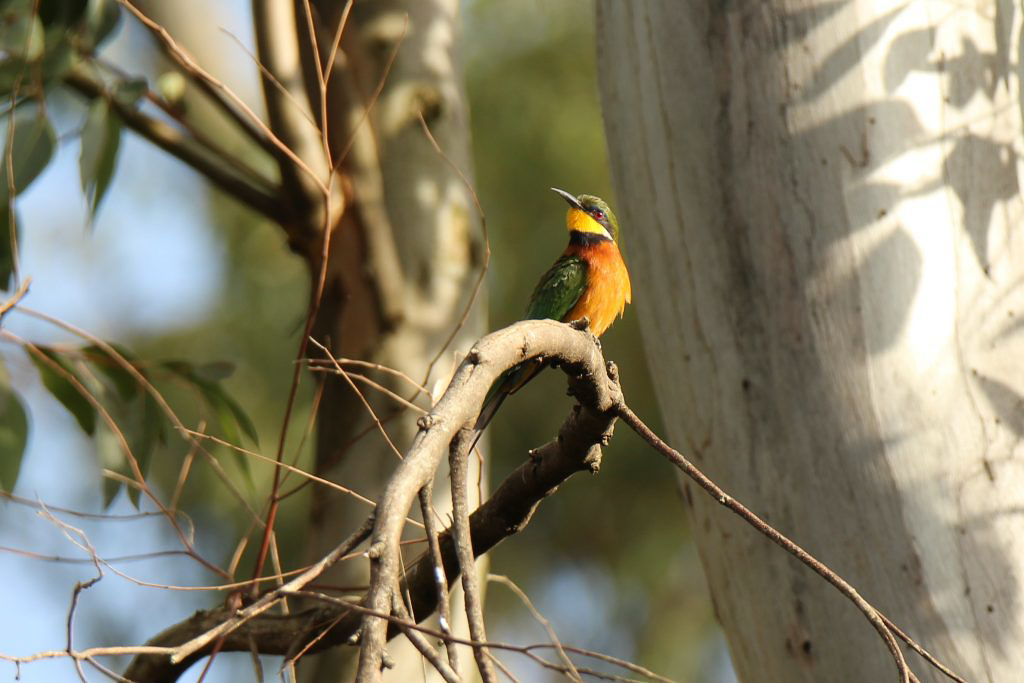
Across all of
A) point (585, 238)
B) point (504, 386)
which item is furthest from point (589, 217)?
point (504, 386)

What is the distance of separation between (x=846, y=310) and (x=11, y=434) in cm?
189

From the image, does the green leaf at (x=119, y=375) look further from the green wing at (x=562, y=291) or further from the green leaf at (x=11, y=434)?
the green wing at (x=562, y=291)

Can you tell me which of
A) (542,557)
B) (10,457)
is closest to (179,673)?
(10,457)

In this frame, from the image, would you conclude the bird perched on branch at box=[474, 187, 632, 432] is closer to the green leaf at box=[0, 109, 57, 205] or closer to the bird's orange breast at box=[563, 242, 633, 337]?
the bird's orange breast at box=[563, 242, 633, 337]

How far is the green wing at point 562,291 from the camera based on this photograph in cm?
307

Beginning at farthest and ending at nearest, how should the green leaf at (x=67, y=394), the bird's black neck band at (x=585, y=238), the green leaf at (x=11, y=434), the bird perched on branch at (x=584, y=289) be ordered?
the bird's black neck band at (x=585, y=238), the bird perched on branch at (x=584, y=289), the green leaf at (x=67, y=394), the green leaf at (x=11, y=434)

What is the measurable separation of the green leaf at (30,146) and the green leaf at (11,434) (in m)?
0.50

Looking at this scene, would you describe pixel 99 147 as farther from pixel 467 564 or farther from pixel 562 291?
pixel 467 564

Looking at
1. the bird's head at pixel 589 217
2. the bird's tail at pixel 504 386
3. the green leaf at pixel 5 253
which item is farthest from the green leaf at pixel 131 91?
the bird's head at pixel 589 217

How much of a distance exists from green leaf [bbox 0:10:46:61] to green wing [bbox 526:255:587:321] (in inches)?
57.7

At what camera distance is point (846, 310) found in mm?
1867

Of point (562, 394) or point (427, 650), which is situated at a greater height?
point (562, 394)

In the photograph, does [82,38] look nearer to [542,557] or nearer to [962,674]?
[962,674]

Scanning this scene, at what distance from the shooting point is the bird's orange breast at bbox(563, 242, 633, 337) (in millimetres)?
3080
